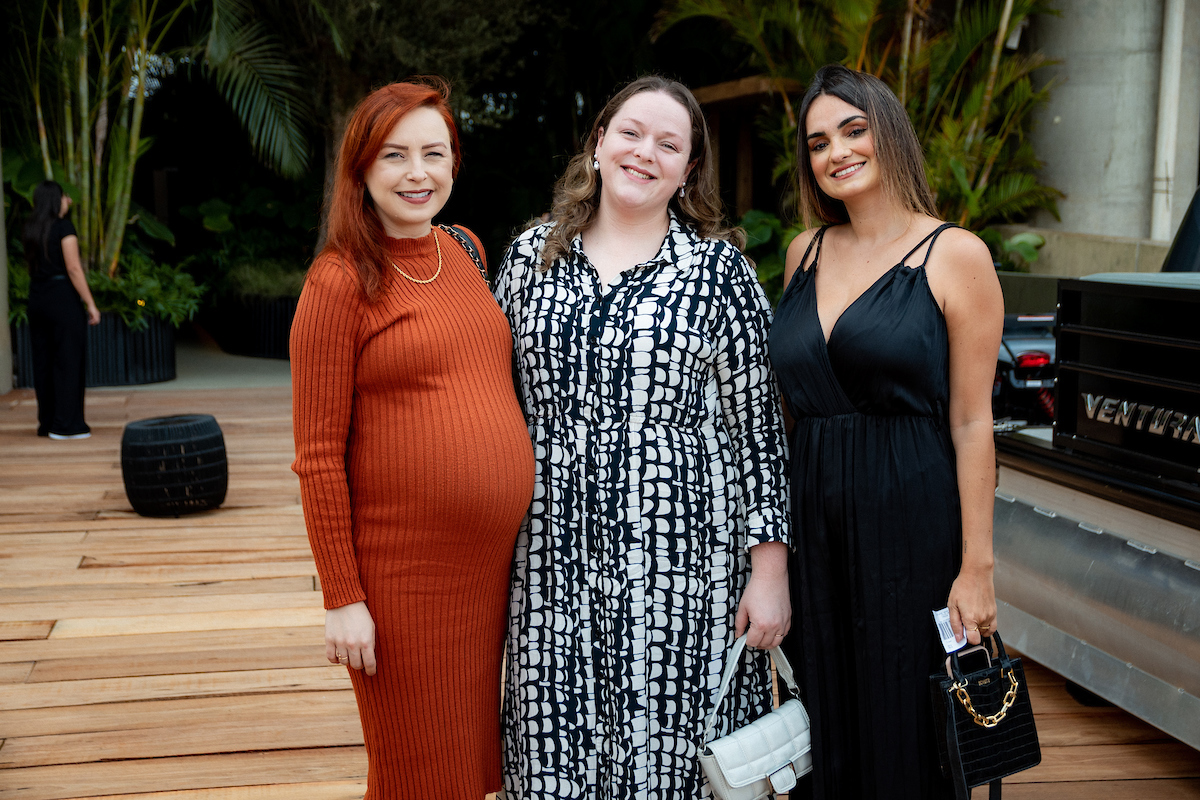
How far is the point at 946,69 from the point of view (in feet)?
25.9

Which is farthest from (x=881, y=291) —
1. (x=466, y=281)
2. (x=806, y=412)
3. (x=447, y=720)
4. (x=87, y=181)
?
(x=87, y=181)

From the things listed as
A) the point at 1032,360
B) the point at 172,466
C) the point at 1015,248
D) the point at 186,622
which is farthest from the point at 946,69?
the point at 186,622

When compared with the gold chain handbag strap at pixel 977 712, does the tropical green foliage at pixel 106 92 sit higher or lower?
higher

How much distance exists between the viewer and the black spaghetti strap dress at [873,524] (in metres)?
2.04

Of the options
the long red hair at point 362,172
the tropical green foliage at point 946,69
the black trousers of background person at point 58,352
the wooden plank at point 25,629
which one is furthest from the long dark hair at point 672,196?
the black trousers of background person at point 58,352

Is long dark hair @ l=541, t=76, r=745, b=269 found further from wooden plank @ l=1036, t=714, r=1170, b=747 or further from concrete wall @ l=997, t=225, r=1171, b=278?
concrete wall @ l=997, t=225, r=1171, b=278

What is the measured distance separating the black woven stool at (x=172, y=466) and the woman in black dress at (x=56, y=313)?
81.9 inches

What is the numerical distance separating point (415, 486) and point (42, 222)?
6.55 meters

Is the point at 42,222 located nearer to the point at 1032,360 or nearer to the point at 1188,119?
the point at 1032,360

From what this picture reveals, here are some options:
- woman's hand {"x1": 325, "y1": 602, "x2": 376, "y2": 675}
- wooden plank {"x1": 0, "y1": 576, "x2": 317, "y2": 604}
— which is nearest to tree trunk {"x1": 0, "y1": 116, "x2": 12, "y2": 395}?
wooden plank {"x1": 0, "y1": 576, "x2": 317, "y2": 604}

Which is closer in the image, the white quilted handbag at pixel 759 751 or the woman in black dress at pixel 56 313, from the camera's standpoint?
the white quilted handbag at pixel 759 751

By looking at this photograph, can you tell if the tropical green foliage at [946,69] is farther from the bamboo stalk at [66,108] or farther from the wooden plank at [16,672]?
the wooden plank at [16,672]

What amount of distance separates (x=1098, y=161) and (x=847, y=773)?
7.00 meters

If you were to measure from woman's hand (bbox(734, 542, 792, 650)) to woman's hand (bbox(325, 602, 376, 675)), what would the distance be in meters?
0.73
